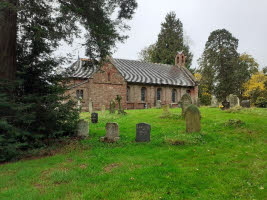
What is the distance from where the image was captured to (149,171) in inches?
206

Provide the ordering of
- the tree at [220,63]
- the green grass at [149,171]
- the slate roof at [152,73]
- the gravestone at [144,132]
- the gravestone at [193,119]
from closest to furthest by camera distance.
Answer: the green grass at [149,171] < the gravestone at [144,132] < the gravestone at [193,119] < the slate roof at [152,73] < the tree at [220,63]

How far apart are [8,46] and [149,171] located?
22.3 feet

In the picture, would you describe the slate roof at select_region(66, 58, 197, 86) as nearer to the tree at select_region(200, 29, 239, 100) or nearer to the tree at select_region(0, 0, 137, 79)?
the tree at select_region(200, 29, 239, 100)

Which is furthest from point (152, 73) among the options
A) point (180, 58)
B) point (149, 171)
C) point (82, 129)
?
point (149, 171)

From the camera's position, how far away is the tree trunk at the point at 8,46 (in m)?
7.43

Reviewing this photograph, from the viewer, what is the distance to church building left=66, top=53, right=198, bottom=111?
26688 mm

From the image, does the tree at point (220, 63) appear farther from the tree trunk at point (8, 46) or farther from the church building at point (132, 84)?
the tree trunk at point (8, 46)

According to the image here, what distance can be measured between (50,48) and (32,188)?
5.89m

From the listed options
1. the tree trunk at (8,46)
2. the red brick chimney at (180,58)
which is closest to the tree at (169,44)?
the red brick chimney at (180,58)

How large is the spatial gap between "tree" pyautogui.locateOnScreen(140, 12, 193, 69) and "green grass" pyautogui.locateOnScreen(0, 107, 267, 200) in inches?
1641

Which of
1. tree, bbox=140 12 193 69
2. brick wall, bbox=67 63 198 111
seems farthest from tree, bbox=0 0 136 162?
tree, bbox=140 12 193 69

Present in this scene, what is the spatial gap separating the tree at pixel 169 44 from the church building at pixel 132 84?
8.68 meters

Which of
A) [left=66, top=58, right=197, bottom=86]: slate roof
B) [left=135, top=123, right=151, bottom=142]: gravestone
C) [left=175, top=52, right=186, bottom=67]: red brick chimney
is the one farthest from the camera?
[left=175, top=52, right=186, bottom=67]: red brick chimney

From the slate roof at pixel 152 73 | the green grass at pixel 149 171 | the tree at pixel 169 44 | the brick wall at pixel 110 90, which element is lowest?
the green grass at pixel 149 171
